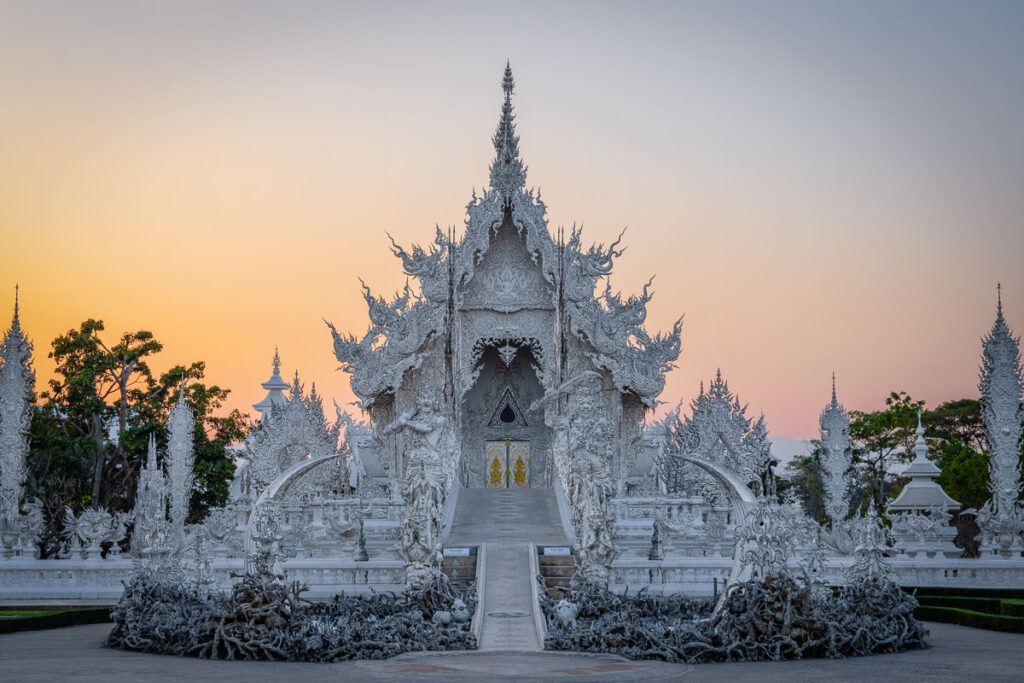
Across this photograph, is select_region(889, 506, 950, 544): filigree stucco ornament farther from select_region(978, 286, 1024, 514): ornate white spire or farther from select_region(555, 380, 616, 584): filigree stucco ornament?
select_region(555, 380, 616, 584): filigree stucco ornament

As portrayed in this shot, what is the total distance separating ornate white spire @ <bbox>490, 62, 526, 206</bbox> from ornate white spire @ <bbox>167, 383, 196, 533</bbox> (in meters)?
9.89

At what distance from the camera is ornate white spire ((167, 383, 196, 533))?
31531mm

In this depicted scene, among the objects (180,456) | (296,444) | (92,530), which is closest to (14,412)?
(92,530)

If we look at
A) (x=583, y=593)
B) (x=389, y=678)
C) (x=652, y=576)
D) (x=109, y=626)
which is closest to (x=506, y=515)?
(x=652, y=576)

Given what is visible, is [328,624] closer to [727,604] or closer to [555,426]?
[727,604]

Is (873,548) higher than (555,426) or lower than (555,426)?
lower

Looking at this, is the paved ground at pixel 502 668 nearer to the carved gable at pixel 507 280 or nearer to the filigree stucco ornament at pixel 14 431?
the filigree stucco ornament at pixel 14 431

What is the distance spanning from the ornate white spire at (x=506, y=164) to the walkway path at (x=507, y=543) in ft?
21.3

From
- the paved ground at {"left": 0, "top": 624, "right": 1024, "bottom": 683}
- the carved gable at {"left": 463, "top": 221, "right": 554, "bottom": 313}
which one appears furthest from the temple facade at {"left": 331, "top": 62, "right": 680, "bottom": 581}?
the paved ground at {"left": 0, "top": 624, "right": 1024, "bottom": 683}

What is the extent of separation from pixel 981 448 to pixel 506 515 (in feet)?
94.6

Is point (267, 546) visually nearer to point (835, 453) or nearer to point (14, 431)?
point (14, 431)

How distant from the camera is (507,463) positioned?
28.8 metres

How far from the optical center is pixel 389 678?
1167 centimetres

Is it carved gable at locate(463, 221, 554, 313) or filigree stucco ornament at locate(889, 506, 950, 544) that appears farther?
carved gable at locate(463, 221, 554, 313)
